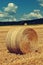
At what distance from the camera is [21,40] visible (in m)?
12.6

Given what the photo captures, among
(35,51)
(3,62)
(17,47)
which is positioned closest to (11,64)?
(3,62)

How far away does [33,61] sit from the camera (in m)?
9.45

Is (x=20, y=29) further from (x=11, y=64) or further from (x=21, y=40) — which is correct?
(x=11, y=64)

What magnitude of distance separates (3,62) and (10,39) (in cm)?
269

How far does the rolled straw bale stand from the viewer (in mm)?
12359

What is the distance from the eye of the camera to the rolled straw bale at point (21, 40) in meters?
12.4

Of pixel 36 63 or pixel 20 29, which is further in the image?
pixel 20 29

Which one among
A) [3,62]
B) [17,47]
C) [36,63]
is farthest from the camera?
[17,47]

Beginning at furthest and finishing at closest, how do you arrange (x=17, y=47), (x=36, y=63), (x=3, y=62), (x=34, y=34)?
(x=34, y=34), (x=17, y=47), (x=3, y=62), (x=36, y=63)

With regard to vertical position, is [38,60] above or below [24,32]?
below

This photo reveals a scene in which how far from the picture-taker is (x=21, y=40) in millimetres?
12570

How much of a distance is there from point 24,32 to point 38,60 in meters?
3.24

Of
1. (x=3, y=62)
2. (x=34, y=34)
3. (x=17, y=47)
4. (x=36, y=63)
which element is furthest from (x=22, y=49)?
(x=36, y=63)

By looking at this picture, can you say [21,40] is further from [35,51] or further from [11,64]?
[11,64]
